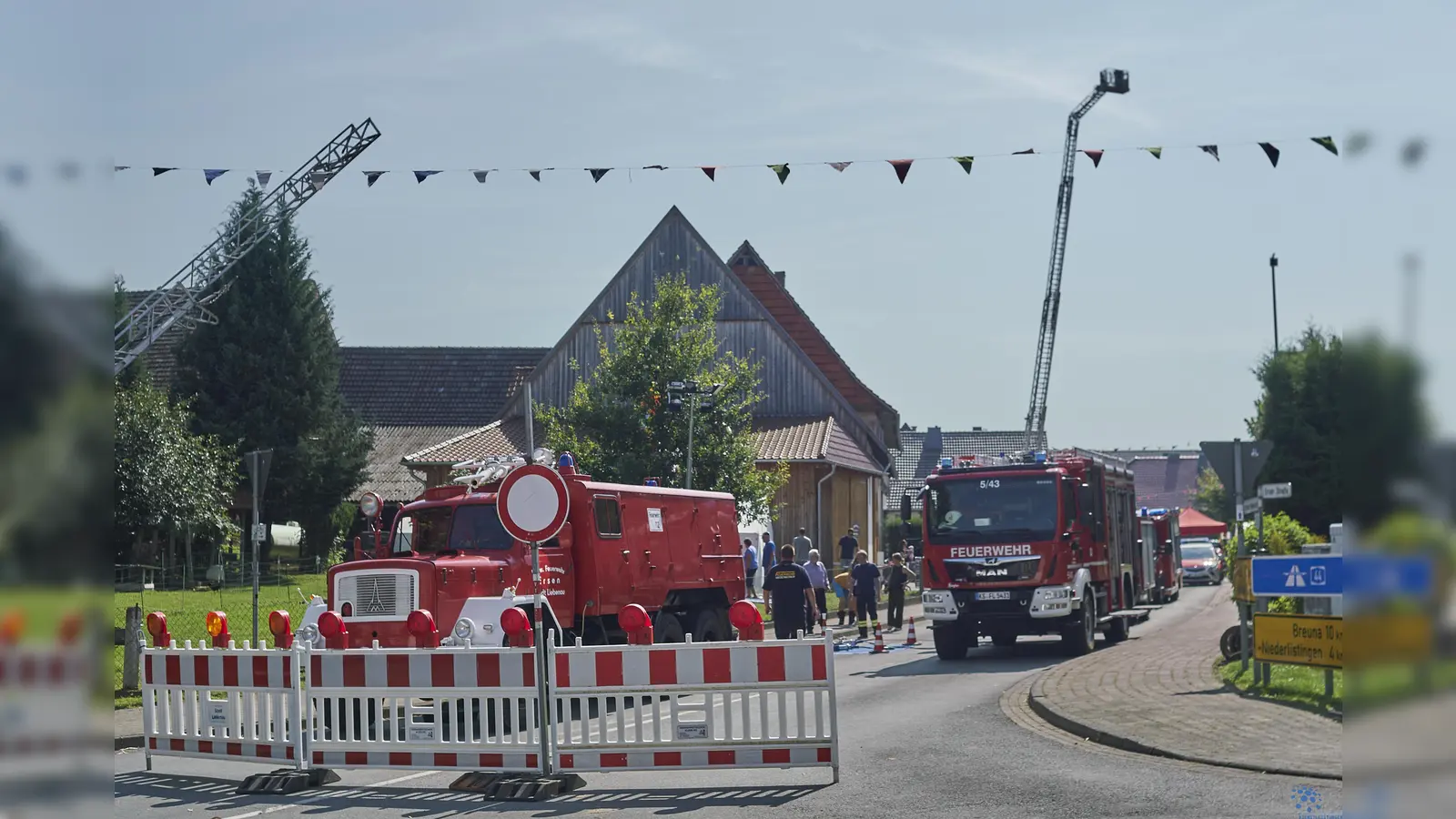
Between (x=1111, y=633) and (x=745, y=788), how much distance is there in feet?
51.7

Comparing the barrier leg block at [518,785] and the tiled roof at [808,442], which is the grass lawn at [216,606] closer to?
the barrier leg block at [518,785]

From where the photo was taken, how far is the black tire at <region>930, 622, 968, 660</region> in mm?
22438

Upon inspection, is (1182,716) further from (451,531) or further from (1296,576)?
(451,531)

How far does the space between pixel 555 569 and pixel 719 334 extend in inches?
1400

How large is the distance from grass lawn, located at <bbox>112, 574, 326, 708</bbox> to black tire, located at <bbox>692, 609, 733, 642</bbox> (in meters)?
6.45

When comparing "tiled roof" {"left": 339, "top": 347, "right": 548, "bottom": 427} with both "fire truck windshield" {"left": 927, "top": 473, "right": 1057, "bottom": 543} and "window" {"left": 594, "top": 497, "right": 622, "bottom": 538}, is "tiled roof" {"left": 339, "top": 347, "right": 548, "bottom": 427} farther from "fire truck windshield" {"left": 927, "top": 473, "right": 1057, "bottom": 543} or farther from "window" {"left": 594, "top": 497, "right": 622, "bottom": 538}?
"window" {"left": 594, "top": 497, "right": 622, "bottom": 538}

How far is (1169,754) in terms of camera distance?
11.1 meters

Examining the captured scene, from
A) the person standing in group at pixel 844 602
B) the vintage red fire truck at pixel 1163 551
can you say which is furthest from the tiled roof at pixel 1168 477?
the person standing in group at pixel 844 602

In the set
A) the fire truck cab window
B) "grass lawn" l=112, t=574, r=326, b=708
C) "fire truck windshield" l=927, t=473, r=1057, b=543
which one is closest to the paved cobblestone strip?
"fire truck windshield" l=927, t=473, r=1057, b=543

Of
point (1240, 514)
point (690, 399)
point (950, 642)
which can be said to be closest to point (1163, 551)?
point (690, 399)

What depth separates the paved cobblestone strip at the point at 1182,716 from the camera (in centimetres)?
1088

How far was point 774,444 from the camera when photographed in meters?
49.5

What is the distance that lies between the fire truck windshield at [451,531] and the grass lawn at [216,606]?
156 inches
